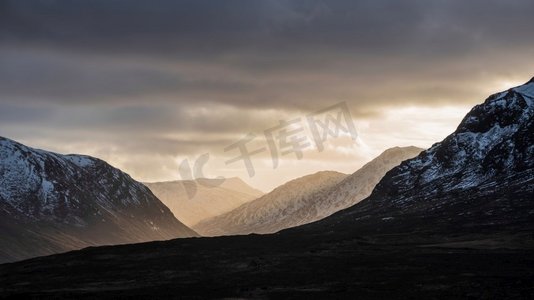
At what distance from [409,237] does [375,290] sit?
9338 cm

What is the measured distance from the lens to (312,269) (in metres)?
135

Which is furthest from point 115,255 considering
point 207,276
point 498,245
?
point 498,245

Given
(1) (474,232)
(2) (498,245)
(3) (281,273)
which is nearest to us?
(3) (281,273)

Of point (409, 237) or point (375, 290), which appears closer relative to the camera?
point (375, 290)

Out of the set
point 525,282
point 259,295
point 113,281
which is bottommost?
point 525,282

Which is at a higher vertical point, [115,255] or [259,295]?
[115,255]

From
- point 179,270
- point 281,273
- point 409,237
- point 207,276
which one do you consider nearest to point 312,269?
point 281,273

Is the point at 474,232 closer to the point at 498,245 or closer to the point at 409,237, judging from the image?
the point at 409,237

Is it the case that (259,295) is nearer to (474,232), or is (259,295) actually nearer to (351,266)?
(351,266)

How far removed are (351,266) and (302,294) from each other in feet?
124

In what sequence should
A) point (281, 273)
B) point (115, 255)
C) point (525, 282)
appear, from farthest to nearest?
1. point (115, 255)
2. point (281, 273)
3. point (525, 282)

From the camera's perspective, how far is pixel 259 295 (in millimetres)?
102688

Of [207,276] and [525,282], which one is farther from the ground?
[207,276]

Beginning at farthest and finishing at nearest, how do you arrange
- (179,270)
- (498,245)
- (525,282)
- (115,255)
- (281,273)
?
(115,255) < (498,245) < (179,270) < (281,273) < (525,282)
